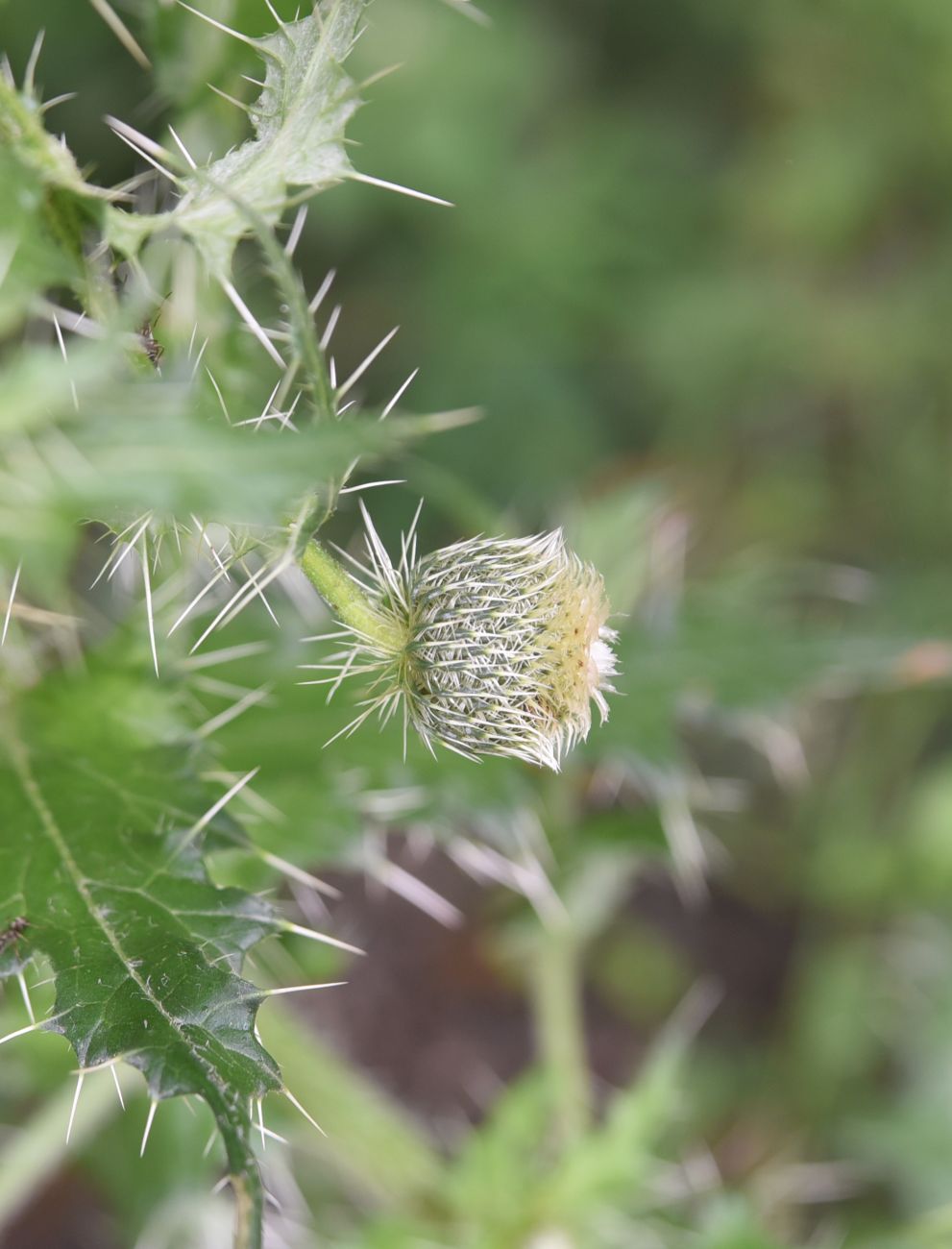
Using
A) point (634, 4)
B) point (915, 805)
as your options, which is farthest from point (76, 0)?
point (915, 805)

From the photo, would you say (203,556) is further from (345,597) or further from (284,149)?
(284,149)

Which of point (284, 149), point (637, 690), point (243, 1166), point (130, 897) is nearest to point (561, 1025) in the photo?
point (637, 690)

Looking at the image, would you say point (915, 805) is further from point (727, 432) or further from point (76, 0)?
point (76, 0)

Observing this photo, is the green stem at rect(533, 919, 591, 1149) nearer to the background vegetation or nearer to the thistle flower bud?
the background vegetation

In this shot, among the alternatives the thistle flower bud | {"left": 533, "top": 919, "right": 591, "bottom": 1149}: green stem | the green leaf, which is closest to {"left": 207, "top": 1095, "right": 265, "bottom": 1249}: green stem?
the green leaf

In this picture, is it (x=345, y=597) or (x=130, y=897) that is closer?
(x=345, y=597)

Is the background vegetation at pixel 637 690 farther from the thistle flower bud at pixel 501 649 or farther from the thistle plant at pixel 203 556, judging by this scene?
the thistle flower bud at pixel 501 649

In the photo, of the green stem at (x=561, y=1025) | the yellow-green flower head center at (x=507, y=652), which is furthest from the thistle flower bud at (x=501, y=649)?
the green stem at (x=561, y=1025)
